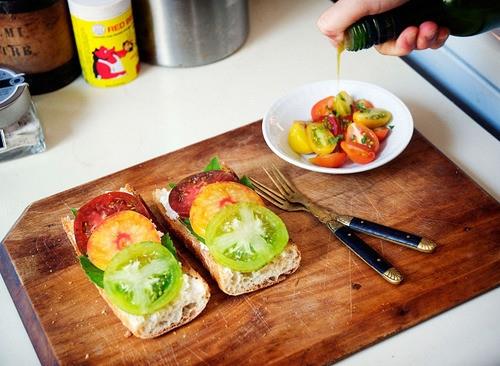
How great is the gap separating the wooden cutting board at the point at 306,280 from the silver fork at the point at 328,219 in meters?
0.02

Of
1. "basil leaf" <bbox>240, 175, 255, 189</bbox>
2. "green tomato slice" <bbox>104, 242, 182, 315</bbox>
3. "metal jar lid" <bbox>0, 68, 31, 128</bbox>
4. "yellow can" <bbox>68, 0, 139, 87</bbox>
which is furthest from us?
"yellow can" <bbox>68, 0, 139, 87</bbox>

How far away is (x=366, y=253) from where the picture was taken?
128cm

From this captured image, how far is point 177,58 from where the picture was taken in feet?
6.02

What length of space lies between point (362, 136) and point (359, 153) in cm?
5

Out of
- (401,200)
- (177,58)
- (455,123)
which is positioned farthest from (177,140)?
(455,123)

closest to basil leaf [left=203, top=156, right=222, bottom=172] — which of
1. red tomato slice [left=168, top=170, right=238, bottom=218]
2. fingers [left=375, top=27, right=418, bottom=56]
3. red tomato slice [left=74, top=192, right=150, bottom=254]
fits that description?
red tomato slice [left=168, top=170, right=238, bottom=218]

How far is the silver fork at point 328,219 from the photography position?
1258mm

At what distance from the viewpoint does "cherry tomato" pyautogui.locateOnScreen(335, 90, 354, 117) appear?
155 cm

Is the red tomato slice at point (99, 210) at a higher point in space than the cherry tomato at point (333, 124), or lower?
higher

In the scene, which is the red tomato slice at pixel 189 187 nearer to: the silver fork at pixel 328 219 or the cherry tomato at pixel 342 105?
the silver fork at pixel 328 219

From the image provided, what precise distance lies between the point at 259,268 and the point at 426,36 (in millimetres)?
562

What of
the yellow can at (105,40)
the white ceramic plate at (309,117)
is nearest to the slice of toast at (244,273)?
the white ceramic plate at (309,117)

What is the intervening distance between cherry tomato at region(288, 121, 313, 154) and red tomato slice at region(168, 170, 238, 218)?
21 centimetres

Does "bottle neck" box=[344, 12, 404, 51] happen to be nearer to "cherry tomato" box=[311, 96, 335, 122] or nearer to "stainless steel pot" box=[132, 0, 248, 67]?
"cherry tomato" box=[311, 96, 335, 122]
